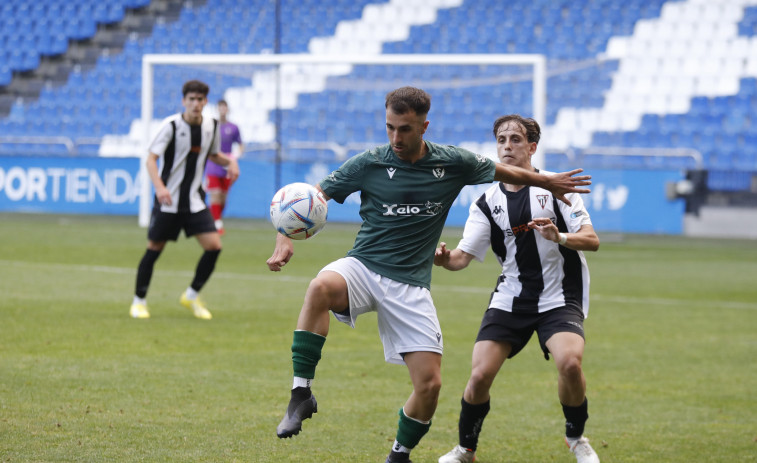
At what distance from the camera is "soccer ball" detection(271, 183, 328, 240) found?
15.8ft

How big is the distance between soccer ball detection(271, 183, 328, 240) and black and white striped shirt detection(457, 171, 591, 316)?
1008 millimetres

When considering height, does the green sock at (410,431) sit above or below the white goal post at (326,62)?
below

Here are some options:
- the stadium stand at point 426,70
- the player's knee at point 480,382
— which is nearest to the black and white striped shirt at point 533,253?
the player's knee at point 480,382

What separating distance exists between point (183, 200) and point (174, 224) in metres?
0.24

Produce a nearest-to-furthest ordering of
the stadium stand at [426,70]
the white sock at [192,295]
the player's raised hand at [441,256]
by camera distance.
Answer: the player's raised hand at [441,256] → the white sock at [192,295] → the stadium stand at [426,70]

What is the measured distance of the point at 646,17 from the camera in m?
23.7

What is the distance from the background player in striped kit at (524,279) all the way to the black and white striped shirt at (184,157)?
4.67 meters

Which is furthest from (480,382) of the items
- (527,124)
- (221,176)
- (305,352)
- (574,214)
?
(221,176)

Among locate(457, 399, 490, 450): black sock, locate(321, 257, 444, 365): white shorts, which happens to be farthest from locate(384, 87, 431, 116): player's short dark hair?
locate(457, 399, 490, 450): black sock

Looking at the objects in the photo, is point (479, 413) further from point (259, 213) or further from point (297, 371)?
point (259, 213)

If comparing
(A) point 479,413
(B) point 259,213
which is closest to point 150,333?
(A) point 479,413

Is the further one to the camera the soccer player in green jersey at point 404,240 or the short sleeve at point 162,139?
Answer: the short sleeve at point 162,139

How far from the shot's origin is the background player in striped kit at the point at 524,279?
5.21 m

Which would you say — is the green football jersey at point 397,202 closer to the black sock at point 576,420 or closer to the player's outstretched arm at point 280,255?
the player's outstretched arm at point 280,255
